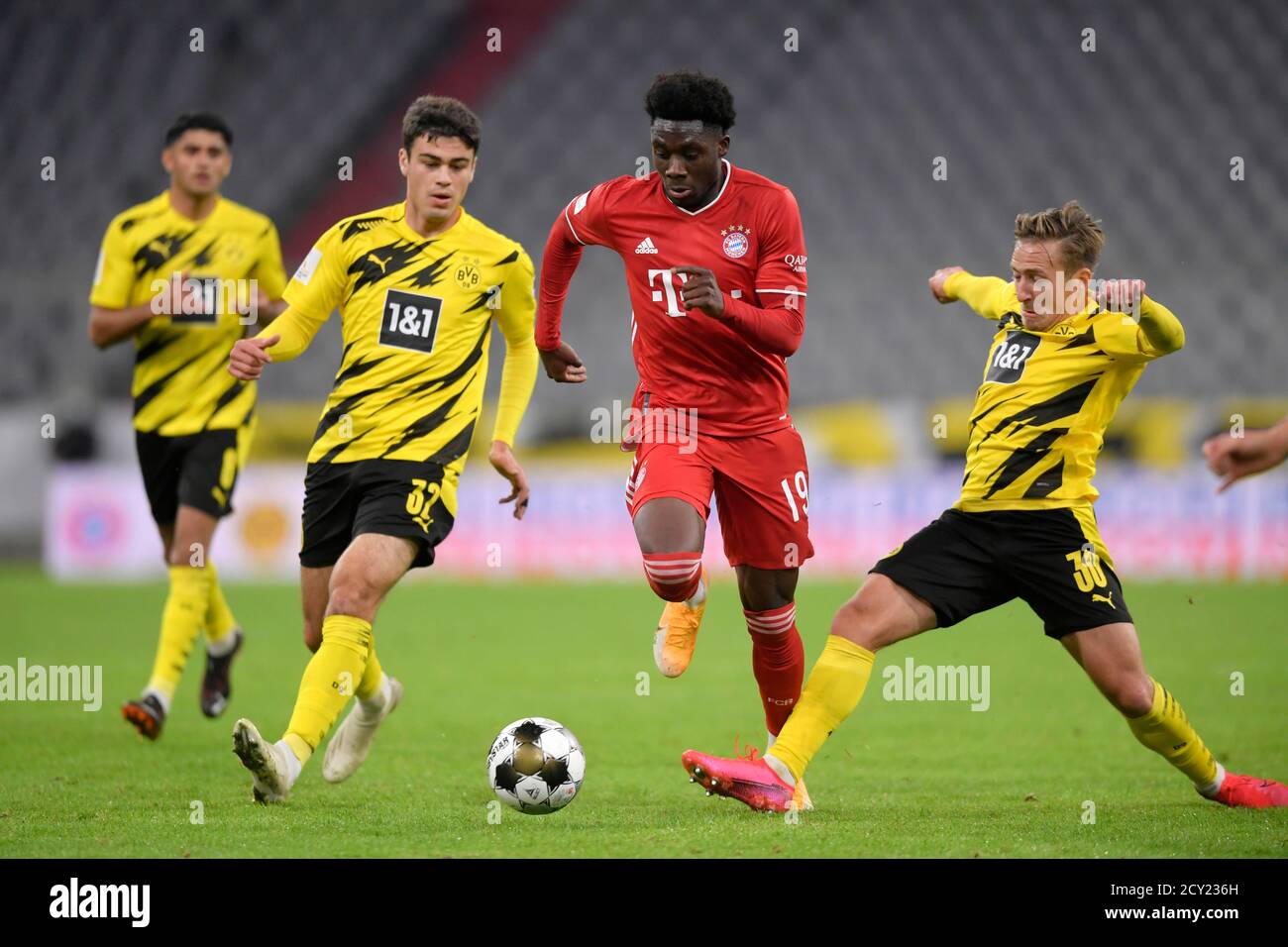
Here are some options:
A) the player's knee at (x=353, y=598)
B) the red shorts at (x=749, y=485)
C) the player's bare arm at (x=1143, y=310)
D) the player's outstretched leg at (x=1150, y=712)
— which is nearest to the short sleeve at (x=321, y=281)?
the player's knee at (x=353, y=598)

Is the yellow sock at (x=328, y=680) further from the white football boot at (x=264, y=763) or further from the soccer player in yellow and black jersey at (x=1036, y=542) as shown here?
the soccer player in yellow and black jersey at (x=1036, y=542)

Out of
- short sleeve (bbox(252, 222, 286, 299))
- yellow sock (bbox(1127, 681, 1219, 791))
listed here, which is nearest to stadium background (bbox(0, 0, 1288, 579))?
short sleeve (bbox(252, 222, 286, 299))

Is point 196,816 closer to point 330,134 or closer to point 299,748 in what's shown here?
point 299,748

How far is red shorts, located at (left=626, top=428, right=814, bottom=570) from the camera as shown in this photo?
574cm

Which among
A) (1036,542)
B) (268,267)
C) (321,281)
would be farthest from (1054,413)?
(268,267)

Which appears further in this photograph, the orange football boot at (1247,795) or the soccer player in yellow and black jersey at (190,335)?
the soccer player in yellow and black jersey at (190,335)

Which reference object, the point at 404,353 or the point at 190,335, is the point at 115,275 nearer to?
the point at 190,335

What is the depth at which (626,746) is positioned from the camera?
7.40 m

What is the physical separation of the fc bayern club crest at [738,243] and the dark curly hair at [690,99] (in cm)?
37

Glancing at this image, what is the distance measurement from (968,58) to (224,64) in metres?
9.81

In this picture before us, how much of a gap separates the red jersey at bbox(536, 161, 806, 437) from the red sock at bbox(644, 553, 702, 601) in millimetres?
515

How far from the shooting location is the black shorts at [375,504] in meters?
5.74
